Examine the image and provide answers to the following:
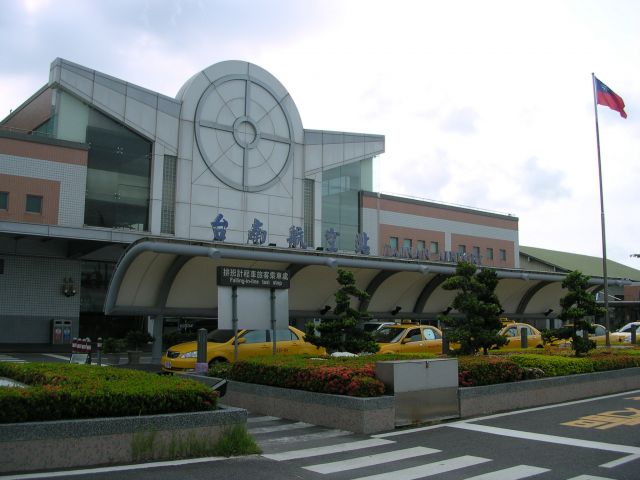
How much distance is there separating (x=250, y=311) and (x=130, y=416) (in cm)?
745

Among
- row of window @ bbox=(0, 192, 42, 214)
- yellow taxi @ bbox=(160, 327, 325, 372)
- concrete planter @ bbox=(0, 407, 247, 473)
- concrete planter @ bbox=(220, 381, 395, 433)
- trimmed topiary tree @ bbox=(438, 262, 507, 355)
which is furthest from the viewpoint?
row of window @ bbox=(0, 192, 42, 214)

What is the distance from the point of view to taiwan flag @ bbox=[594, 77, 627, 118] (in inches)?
955

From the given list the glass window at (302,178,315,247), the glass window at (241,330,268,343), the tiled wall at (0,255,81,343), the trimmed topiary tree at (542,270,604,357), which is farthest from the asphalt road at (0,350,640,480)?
the glass window at (302,178,315,247)

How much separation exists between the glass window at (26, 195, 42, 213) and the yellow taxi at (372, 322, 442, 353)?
18649 millimetres

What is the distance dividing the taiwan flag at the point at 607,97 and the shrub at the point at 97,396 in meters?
21.5

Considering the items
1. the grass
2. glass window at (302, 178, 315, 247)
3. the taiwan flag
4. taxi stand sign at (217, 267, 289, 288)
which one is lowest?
the grass

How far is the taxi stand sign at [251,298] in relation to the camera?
47.9 ft

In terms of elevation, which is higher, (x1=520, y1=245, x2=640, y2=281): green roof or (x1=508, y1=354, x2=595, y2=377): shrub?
(x1=520, y1=245, x2=640, y2=281): green roof

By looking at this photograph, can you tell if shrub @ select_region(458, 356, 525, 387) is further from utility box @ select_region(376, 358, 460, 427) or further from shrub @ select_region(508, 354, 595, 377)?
shrub @ select_region(508, 354, 595, 377)

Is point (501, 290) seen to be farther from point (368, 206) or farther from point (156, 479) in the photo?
point (156, 479)

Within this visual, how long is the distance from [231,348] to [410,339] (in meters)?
5.90

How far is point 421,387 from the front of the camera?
1080cm

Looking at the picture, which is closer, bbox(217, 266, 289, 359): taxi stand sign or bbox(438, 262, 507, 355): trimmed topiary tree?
bbox(217, 266, 289, 359): taxi stand sign

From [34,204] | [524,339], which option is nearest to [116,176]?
[34,204]
